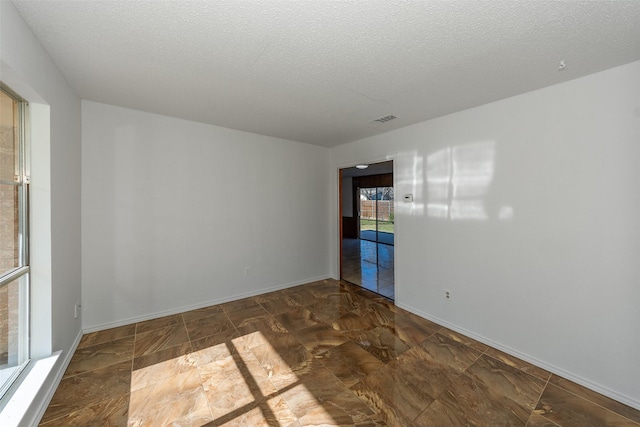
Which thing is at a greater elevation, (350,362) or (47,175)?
(47,175)

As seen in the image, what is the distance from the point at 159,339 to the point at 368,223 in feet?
26.1

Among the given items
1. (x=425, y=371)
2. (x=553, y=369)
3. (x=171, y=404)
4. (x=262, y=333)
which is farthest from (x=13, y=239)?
(x=553, y=369)

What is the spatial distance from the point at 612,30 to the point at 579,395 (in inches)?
102

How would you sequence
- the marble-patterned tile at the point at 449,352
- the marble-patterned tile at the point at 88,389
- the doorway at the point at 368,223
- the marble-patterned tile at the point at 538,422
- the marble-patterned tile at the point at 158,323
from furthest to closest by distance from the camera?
the doorway at the point at 368,223 < the marble-patterned tile at the point at 158,323 < the marble-patterned tile at the point at 449,352 < the marble-patterned tile at the point at 88,389 < the marble-patterned tile at the point at 538,422

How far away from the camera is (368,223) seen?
967 cm

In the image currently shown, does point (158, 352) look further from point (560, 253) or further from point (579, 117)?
point (579, 117)

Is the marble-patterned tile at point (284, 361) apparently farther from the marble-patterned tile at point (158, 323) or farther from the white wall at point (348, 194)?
the white wall at point (348, 194)

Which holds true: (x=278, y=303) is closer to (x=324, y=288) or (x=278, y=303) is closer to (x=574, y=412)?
(x=324, y=288)

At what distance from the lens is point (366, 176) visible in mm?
9109

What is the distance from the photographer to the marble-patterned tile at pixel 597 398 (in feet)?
5.82

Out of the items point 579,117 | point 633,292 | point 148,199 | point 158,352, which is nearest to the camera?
point 633,292

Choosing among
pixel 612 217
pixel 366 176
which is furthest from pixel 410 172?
pixel 366 176

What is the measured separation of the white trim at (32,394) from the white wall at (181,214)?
110cm

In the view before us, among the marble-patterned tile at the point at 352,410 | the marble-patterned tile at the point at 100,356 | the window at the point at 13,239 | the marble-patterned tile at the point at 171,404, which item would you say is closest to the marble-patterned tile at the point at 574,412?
the marble-patterned tile at the point at 352,410
